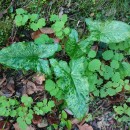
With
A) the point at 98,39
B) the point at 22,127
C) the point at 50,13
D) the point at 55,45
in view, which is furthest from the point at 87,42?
the point at 22,127

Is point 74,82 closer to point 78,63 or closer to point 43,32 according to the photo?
point 78,63

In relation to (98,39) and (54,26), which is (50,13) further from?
(98,39)

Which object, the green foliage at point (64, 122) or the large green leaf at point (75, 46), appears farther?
the green foliage at point (64, 122)

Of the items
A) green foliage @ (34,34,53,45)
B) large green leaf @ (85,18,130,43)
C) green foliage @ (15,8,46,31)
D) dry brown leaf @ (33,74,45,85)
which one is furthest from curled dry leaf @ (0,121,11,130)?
large green leaf @ (85,18,130,43)

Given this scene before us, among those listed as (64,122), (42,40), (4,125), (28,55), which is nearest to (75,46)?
(42,40)

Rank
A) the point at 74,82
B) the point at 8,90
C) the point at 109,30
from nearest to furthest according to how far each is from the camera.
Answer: the point at 74,82, the point at 109,30, the point at 8,90

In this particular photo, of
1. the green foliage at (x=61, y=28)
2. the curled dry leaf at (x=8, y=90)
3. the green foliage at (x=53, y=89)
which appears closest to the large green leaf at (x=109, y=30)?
the green foliage at (x=61, y=28)

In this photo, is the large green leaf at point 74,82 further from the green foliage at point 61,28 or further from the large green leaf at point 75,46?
the green foliage at point 61,28

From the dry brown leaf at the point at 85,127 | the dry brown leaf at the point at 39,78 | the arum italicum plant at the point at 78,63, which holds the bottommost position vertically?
the dry brown leaf at the point at 85,127
